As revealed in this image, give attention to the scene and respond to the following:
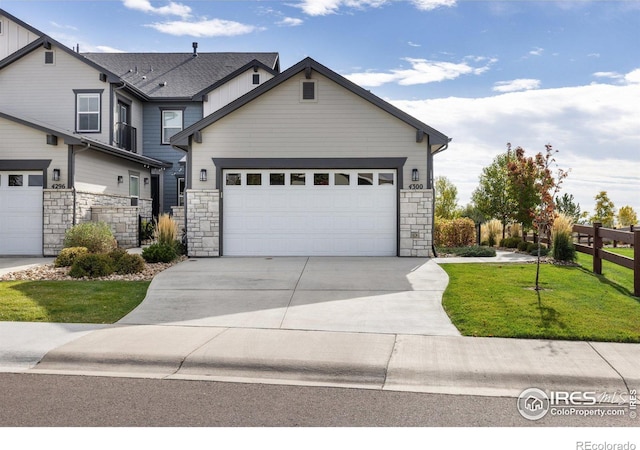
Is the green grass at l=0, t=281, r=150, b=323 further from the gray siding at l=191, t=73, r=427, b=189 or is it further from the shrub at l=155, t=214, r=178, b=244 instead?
the gray siding at l=191, t=73, r=427, b=189

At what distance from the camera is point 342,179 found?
15.6 m

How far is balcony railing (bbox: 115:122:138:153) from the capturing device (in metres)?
22.5

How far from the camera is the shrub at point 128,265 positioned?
493 inches

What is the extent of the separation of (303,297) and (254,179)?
6614 millimetres

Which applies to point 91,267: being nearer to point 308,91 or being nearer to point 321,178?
point 321,178

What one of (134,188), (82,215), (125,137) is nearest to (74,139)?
(82,215)

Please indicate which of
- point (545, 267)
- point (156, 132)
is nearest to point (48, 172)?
point (156, 132)

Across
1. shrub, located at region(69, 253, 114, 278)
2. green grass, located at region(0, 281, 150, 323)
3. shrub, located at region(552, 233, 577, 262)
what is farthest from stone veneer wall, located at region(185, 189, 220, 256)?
shrub, located at region(552, 233, 577, 262)

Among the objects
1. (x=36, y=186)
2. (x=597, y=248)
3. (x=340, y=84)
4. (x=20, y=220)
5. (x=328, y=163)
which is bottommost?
(x=597, y=248)

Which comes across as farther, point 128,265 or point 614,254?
point 128,265

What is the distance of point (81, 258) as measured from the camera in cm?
1238

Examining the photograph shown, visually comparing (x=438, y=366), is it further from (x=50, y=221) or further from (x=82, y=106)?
(x=82, y=106)

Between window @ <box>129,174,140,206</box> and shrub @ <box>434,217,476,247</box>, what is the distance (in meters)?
12.6

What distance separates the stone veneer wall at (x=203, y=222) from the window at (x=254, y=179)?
3.26 ft
